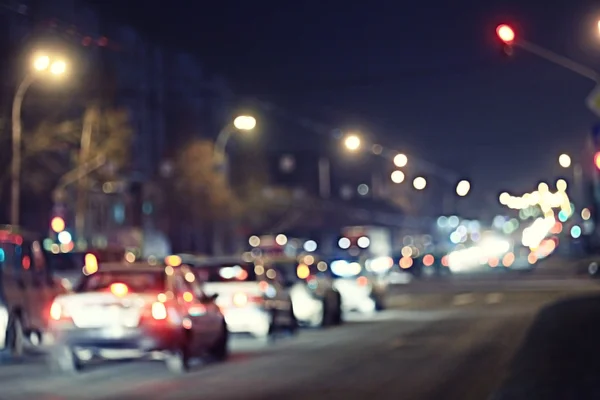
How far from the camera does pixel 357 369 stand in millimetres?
20312

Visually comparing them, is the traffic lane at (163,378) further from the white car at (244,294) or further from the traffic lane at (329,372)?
the white car at (244,294)

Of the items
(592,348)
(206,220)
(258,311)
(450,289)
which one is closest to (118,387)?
(592,348)

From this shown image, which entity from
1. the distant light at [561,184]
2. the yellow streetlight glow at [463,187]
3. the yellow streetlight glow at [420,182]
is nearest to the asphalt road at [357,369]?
the yellow streetlight glow at [463,187]

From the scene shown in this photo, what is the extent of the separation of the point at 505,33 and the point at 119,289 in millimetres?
8256

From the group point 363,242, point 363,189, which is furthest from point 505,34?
point 363,189

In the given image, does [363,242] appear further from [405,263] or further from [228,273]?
[228,273]

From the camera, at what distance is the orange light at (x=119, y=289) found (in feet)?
66.4

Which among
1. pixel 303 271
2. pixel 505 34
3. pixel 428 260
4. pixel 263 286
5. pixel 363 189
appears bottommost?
pixel 263 286

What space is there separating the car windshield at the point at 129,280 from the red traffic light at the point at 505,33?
7.49 meters

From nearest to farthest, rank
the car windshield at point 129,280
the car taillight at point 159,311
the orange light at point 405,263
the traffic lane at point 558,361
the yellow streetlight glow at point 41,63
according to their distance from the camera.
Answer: the traffic lane at point 558,361 → the car taillight at point 159,311 → the car windshield at point 129,280 → the yellow streetlight glow at point 41,63 → the orange light at point 405,263

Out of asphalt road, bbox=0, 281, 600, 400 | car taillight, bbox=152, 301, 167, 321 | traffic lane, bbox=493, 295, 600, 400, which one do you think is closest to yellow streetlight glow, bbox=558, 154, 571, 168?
asphalt road, bbox=0, 281, 600, 400

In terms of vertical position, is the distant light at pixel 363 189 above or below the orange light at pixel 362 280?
above

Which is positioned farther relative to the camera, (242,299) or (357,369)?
(242,299)

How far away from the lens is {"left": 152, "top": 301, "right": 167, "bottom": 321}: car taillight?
20078 mm
